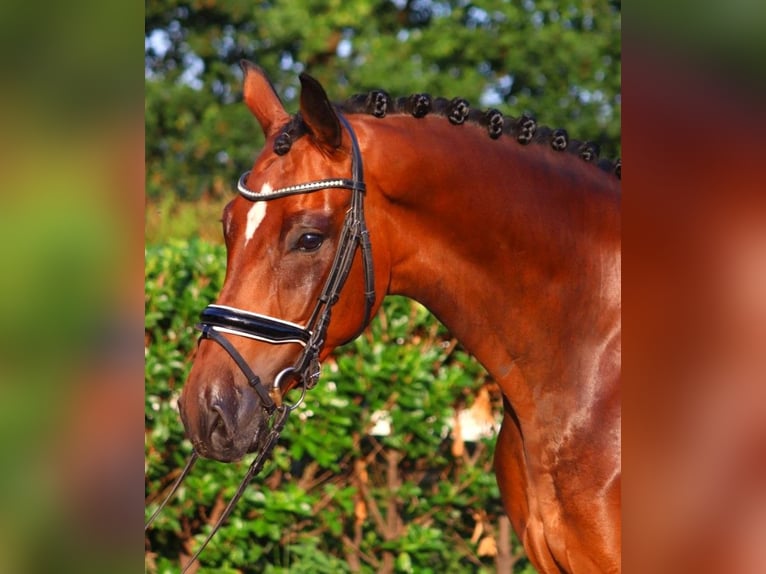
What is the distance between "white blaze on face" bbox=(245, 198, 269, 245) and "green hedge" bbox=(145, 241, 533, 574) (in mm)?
2280

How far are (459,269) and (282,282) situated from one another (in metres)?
0.52

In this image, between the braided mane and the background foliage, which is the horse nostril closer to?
the braided mane

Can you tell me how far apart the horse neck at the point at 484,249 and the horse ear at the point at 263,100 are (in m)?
0.34

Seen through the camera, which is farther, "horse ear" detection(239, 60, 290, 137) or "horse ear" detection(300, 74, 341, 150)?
"horse ear" detection(239, 60, 290, 137)

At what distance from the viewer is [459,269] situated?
95.4 inches

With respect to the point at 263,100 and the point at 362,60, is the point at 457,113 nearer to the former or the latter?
the point at 263,100

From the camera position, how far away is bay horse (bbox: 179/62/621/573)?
2.20 m

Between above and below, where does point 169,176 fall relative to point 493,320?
below

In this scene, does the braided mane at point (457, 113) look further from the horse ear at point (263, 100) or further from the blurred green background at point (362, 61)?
the blurred green background at point (362, 61)

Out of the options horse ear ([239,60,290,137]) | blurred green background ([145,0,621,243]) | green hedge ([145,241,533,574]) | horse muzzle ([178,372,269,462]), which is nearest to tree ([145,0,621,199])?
blurred green background ([145,0,621,243])

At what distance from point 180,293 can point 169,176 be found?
7277 millimetres
